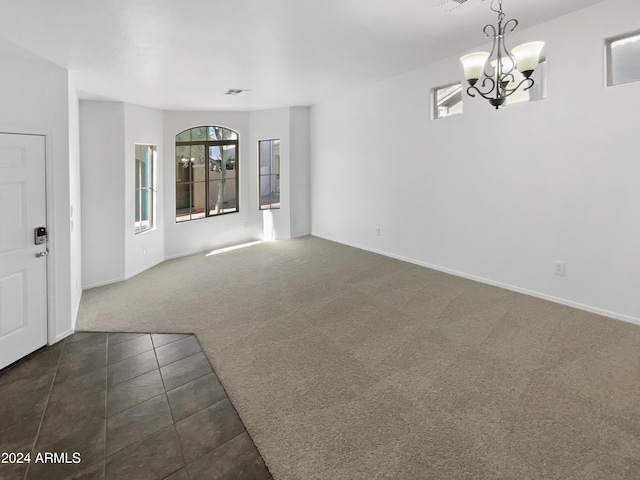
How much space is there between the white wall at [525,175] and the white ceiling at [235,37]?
0.47 meters

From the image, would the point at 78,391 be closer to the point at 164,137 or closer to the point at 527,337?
the point at 527,337

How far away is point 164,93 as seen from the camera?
16.5 feet

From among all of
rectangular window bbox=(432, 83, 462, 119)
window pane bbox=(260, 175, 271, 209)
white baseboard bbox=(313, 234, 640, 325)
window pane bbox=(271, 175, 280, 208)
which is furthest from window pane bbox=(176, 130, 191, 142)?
rectangular window bbox=(432, 83, 462, 119)

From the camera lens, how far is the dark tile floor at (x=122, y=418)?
1.86 meters

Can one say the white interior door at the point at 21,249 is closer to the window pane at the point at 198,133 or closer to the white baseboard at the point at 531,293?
the window pane at the point at 198,133

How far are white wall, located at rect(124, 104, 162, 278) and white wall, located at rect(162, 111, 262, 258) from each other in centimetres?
16

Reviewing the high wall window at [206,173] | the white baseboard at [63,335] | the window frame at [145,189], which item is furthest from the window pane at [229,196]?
the white baseboard at [63,335]

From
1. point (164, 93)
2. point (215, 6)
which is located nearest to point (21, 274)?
point (215, 6)

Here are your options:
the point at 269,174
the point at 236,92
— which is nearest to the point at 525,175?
the point at 236,92

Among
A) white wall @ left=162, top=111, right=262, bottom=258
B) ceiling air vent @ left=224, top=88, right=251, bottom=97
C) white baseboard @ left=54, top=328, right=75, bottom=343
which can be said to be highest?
ceiling air vent @ left=224, top=88, right=251, bottom=97

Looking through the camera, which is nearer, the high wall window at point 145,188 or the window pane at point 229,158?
the high wall window at point 145,188

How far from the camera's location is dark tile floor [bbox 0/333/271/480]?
1.86m

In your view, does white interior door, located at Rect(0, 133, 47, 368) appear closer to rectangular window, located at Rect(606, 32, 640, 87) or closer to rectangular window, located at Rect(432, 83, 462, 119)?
rectangular window, located at Rect(432, 83, 462, 119)

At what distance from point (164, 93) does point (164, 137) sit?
140cm
